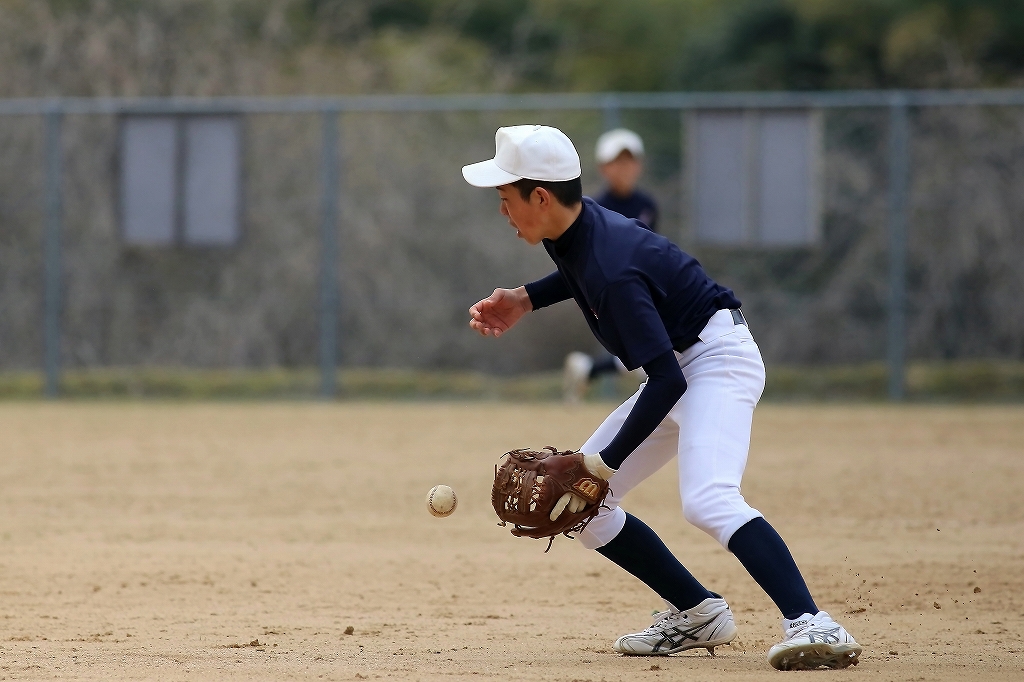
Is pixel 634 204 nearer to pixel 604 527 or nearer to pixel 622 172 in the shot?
pixel 622 172

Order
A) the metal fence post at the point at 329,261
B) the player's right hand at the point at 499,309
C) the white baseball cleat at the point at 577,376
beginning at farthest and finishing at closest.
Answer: the metal fence post at the point at 329,261, the white baseball cleat at the point at 577,376, the player's right hand at the point at 499,309

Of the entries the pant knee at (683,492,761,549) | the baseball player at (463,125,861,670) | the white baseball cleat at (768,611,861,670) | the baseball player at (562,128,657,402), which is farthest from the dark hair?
the baseball player at (562,128,657,402)

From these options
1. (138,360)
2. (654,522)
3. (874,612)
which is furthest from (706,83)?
(874,612)

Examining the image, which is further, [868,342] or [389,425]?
[868,342]

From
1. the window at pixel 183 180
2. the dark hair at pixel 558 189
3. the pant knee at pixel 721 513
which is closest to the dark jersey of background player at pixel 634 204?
the window at pixel 183 180

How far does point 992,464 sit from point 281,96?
32.2 ft

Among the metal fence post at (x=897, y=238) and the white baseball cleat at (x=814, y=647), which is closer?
the white baseball cleat at (x=814, y=647)

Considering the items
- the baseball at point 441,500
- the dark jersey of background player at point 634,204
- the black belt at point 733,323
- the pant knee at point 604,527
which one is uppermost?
the dark jersey of background player at point 634,204

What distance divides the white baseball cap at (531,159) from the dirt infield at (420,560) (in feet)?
4.63

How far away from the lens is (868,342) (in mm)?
13031

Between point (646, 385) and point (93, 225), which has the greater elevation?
point (93, 225)

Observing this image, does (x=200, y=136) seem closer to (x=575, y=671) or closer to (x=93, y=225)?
(x=93, y=225)

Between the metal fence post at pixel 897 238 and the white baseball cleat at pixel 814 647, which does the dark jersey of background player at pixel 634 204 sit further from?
the white baseball cleat at pixel 814 647

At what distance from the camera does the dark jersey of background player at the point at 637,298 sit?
3923mm
